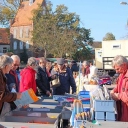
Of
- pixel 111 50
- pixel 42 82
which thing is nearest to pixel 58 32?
pixel 111 50

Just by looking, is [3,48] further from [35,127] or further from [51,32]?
[35,127]

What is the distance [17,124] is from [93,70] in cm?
777

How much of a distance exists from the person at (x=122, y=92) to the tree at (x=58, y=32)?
37946mm

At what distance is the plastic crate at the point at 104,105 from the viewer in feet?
11.6

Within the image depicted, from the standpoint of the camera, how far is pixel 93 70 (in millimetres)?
11133

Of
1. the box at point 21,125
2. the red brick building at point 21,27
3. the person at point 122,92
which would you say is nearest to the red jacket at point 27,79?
the person at point 122,92

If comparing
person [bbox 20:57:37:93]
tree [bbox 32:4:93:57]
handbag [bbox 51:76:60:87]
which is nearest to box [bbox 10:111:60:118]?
person [bbox 20:57:37:93]

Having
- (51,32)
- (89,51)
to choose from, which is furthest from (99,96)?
(89,51)

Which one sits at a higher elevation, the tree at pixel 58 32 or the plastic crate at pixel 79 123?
the tree at pixel 58 32

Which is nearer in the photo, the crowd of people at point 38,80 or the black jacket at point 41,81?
the crowd of people at point 38,80

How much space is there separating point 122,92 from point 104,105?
1.73 ft

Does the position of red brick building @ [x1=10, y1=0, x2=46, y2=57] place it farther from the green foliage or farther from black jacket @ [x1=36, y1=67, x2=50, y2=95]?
black jacket @ [x1=36, y1=67, x2=50, y2=95]

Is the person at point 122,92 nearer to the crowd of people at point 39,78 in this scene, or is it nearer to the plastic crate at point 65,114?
the plastic crate at point 65,114

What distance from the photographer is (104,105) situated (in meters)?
3.56
